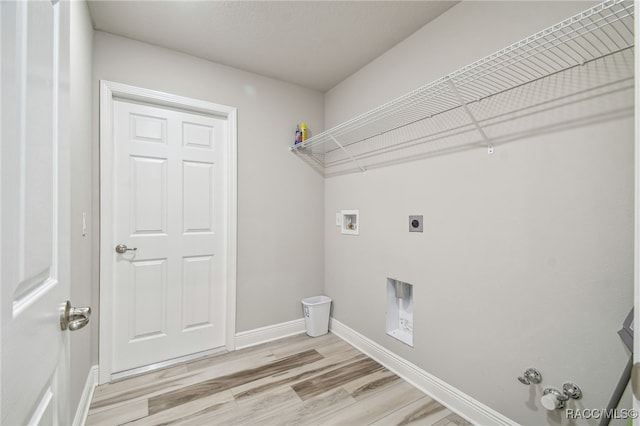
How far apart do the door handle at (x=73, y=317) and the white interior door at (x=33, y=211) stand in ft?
0.07

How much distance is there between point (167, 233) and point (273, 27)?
5.61ft

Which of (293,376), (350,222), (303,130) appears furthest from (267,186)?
(293,376)

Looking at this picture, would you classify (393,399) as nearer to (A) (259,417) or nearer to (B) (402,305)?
(B) (402,305)

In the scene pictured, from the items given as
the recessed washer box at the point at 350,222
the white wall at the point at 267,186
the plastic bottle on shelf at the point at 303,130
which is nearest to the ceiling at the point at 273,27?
the white wall at the point at 267,186

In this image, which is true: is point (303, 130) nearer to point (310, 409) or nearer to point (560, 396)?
point (310, 409)

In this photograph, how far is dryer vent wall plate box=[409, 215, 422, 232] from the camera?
6.30 feet

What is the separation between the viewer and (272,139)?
8.73 ft

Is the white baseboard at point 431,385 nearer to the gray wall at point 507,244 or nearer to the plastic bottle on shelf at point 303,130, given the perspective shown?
the gray wall at point 507,244

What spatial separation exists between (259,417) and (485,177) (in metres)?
1.89

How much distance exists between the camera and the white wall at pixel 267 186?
7.68 ft

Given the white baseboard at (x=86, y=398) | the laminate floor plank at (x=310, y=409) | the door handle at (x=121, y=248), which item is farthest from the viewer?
the door handle at (x=121, y=248)

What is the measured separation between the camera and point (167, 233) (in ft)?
7.30

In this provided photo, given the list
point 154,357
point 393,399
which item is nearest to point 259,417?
point 393,399

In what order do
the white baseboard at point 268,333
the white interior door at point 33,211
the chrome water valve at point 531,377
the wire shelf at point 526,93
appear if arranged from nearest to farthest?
the white interior door at point 33,211
the wire shelf at point 526,93
the chrome water valve at point 531,377
the white baseboard at point 268,333
